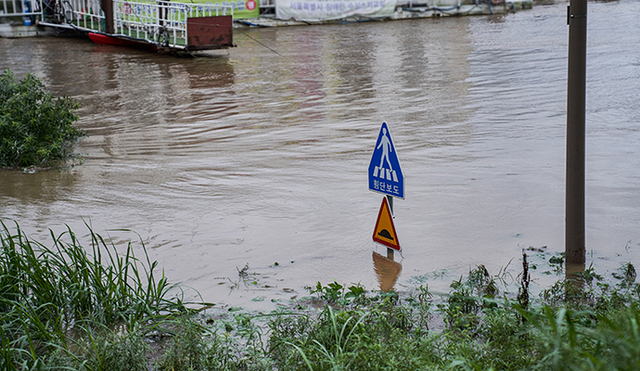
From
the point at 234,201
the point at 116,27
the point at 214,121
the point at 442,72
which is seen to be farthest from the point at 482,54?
the point at 234,201

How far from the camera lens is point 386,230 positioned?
19.0 feet

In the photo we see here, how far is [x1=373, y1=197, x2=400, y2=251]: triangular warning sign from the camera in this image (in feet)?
18.6

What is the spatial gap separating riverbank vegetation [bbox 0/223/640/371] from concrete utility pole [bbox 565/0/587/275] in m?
0.32

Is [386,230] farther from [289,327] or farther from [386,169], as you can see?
[289,327]

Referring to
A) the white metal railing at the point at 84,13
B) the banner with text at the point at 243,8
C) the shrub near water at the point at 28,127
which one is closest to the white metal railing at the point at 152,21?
the white metal railing at the point at 84,13

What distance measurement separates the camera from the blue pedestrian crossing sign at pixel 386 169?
18.0 feet

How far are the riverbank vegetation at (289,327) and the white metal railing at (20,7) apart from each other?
24945 mm

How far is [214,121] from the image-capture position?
1195 cm

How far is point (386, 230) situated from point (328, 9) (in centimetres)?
2685

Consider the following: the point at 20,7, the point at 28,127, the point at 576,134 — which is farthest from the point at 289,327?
the point at 20,7

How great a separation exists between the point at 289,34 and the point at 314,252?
2194 cm

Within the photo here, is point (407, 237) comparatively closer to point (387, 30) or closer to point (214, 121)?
point (214, 121)

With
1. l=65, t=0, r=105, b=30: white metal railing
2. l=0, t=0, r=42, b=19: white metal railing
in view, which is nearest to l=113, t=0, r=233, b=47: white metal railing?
l=65, t=0, r=105, b=30: white metal railing

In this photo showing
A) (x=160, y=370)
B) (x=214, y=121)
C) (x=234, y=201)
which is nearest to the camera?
(x=160, y=370)
